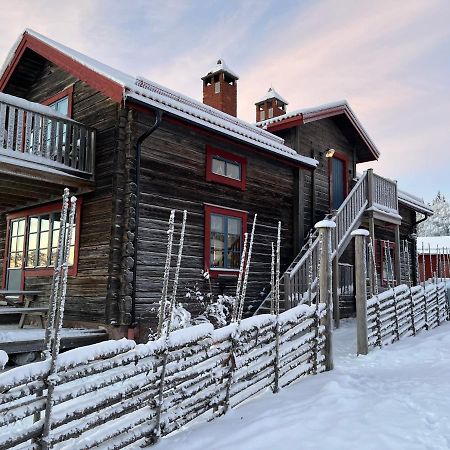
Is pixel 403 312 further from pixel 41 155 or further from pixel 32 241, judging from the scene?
pixel 32 241

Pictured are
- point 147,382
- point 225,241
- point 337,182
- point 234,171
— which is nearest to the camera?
point 147,382

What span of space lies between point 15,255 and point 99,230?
381 centimetres

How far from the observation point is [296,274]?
11094 millimetres

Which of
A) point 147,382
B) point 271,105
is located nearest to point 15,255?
point 147,382

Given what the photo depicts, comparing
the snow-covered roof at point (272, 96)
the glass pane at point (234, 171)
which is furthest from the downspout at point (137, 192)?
the snow-covered roof at point (272, 96)

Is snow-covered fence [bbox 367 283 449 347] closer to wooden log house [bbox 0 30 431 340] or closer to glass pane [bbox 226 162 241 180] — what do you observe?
wooden log house [bbox 0 30 431 340]

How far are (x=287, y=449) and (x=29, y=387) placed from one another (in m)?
2.23

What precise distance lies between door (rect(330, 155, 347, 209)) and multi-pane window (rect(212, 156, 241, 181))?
4.76 metres

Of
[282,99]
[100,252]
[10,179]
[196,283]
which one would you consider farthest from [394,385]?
[282,99]

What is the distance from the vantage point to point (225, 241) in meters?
11.8

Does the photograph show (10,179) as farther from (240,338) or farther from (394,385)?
(394,385)

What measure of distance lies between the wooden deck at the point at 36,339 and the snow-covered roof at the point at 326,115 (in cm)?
860

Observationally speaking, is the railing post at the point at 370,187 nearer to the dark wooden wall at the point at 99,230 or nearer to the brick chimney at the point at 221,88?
the brick chimney at the point at 221,88

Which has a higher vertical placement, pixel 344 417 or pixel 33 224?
pixel 33 224
